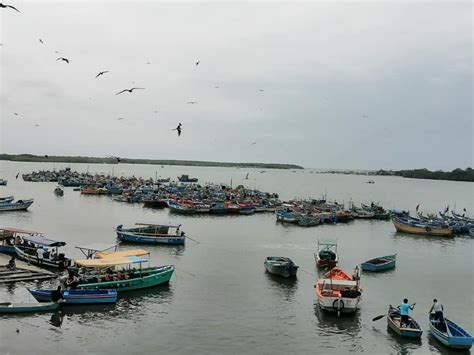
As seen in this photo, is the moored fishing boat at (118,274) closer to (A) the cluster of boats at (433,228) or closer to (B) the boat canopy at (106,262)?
(B) the boat canopy at (106,262)

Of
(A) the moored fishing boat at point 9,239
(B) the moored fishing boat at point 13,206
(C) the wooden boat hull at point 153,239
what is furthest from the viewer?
(B) the moored fishing boat at point 13,206

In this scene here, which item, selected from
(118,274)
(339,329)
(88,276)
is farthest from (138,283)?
→ (339,329)

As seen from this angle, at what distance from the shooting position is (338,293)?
22875 millimetres

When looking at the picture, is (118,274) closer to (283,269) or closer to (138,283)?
(138,283)

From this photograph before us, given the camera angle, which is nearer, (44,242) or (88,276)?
(88,276)

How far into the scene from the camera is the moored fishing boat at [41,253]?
91.4 feet

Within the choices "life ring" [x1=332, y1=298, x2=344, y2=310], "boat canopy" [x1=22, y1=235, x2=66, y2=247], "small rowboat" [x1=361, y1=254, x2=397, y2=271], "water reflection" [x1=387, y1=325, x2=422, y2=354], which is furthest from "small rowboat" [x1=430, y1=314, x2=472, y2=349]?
"boat canopy" [x1=22, y1=235, x2=66, y2=247]

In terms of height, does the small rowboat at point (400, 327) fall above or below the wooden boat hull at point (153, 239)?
below

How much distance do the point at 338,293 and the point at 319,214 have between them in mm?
38530

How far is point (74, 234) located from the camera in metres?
42.2

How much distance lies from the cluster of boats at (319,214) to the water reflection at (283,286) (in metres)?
28.0

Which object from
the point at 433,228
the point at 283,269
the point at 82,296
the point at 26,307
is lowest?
the point at 26,307

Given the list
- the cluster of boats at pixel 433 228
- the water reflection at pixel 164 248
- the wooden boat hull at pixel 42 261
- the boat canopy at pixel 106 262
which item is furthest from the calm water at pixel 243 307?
the cluster of boats at pixel 433 228

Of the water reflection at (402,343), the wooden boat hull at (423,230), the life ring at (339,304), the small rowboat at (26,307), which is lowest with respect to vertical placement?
the water reflection at (402,343)
